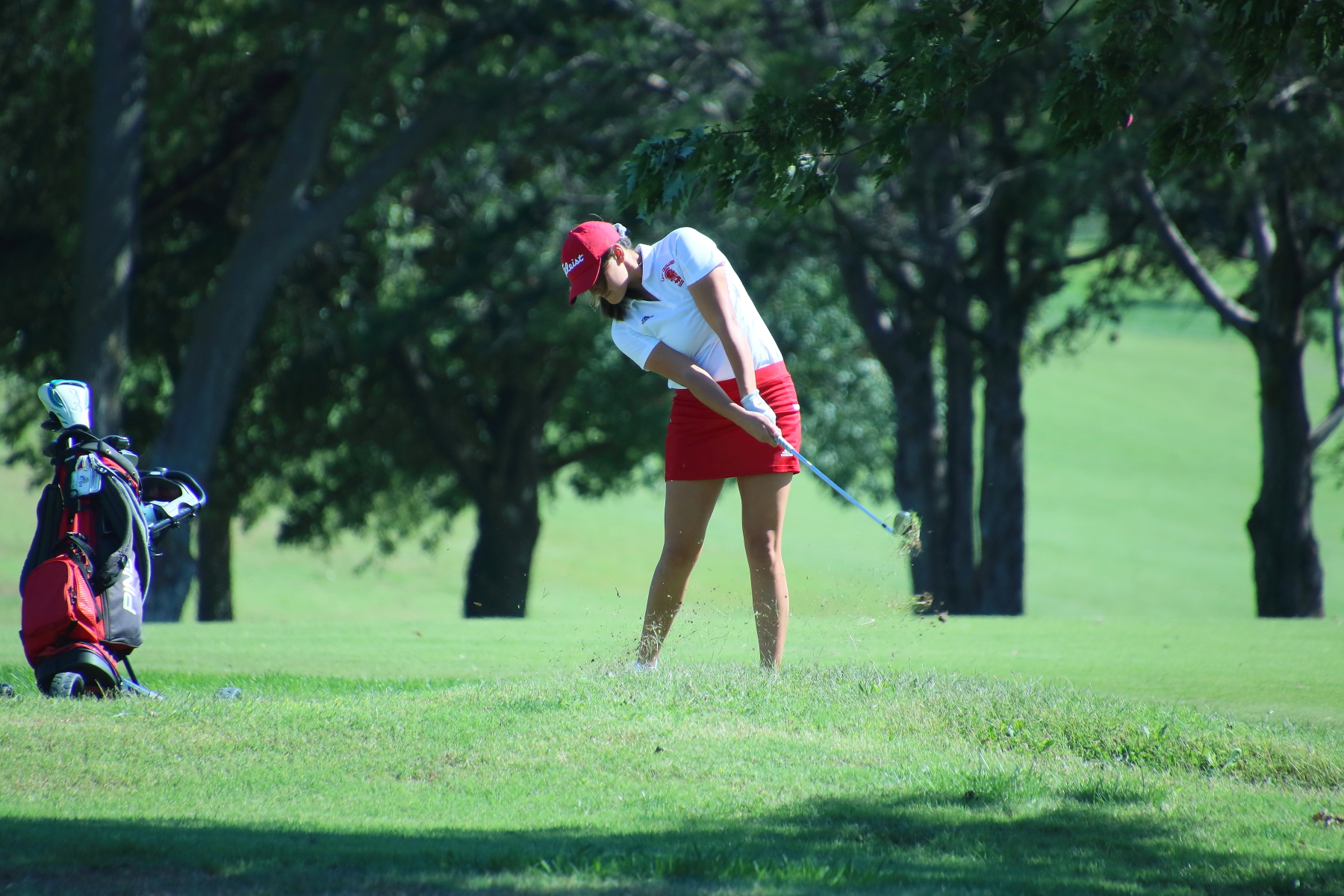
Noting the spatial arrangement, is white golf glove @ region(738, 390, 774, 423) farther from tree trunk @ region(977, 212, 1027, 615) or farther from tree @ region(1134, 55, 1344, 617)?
tree trunk @ region(977, 212, 1027, 615)

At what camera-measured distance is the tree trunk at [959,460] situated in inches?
651

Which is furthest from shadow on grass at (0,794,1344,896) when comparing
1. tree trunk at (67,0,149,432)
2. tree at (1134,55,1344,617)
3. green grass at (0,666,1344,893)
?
tree trunk at (67,0,149,432)

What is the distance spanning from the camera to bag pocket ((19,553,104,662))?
5.48 meters

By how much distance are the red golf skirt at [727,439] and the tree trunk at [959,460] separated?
11041 millimetres

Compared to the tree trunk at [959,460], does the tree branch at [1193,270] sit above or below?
above

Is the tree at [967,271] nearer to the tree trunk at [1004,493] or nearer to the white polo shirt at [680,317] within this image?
the tree trunk at [1004,493]

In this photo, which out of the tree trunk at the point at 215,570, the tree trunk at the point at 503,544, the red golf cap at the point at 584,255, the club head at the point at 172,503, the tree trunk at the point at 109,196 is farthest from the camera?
the tree trunk at the point at 215,570

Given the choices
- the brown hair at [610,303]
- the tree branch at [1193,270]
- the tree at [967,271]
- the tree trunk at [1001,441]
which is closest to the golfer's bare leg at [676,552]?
the brown hair at [610,303]

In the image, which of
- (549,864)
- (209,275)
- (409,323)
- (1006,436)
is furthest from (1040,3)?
(209,275)

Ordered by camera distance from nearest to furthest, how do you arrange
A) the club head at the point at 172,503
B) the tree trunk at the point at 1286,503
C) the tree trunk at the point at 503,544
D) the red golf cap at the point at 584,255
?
the red golf cap at the point at 584,255 → the club head at the point at 172,503 → the tree trunk at the point at 1286,503 → the tree trunk at the point at 503,544

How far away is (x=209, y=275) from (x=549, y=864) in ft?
59.6

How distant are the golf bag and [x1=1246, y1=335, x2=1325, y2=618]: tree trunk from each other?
37.3 feet

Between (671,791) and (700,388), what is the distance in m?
1.64

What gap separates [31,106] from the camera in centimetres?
1739
